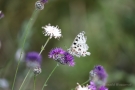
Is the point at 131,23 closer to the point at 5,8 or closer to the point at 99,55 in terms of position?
the point at 99,55

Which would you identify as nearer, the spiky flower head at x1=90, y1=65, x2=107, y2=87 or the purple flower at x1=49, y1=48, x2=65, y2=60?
the spiky flower head at x1=90, y1=65, x2=107, y2=87

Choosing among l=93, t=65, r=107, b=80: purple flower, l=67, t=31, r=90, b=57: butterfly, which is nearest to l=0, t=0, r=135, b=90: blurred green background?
l=67, t=31, r=90, b=57: butterfly

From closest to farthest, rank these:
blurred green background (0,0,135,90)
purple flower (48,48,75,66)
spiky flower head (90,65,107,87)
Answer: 1. spiky flower head (90,65,107,87)
2. purple flower (48,48,75,66)
3. blurred green background (0,0,135,90)

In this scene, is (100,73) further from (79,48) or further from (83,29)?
(83,29)

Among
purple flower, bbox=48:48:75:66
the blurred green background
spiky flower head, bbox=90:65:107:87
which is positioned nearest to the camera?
spiky flower head, bbox=90:65:107:87

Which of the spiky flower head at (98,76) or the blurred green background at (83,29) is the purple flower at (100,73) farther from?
the blurred green background at (83,29)

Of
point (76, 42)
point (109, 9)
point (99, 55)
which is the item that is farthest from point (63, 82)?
point (76, 42)

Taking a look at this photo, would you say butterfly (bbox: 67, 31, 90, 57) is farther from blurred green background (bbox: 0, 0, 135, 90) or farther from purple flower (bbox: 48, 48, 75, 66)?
blurred green background (bbox: 0, 0, 135, 90)

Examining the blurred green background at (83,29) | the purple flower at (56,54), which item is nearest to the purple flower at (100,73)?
the purple flower at (56,54)
